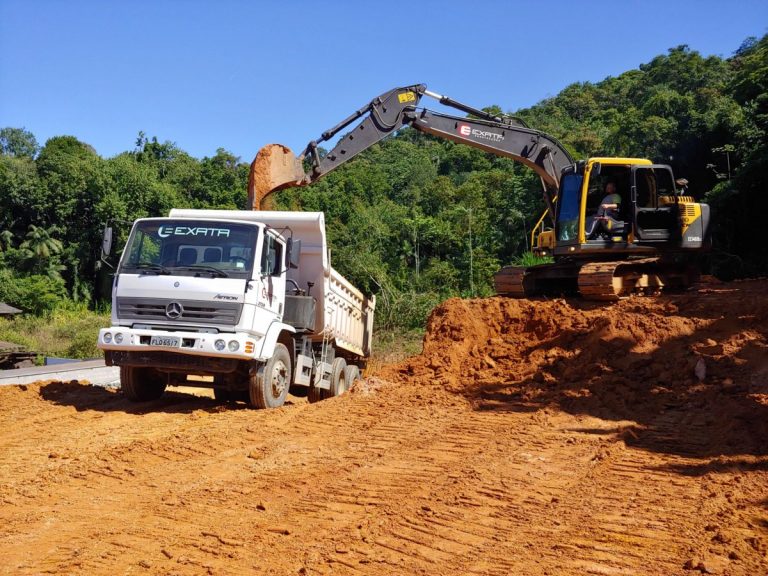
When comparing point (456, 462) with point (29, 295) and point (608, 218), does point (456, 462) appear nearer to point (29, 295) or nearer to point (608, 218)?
point (608, 218)

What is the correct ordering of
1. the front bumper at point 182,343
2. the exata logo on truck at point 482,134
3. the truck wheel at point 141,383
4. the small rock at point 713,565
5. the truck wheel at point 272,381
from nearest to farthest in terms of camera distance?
the small rock at point 713,565 → the front bumper at point 182,343 → the truck wheel at point 272,381 → the truck wheel at point 141,383 → the exata logo on truck at point 482,134

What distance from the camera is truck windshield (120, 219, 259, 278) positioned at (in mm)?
9836

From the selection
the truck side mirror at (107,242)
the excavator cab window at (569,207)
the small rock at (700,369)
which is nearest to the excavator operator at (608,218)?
the excavator cab window at (569,207)

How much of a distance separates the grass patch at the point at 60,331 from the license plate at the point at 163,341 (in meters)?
26.1

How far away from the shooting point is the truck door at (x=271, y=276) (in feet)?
32.7

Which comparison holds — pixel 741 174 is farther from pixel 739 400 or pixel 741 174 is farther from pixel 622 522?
pixel 622 522

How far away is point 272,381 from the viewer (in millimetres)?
10164

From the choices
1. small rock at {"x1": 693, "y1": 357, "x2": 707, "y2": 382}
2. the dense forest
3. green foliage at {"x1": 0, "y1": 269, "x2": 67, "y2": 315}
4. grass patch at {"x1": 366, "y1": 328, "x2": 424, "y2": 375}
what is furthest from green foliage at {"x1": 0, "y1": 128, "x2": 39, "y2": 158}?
small rock at {"x1": 693, "y1": 357, "x2": 707, "y2": 382}

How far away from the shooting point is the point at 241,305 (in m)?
9.54

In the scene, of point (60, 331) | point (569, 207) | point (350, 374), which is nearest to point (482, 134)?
point (569, 207)

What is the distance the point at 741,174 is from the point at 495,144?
33.9 feet

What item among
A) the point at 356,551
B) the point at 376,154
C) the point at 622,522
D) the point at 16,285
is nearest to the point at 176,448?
the point at 356,551

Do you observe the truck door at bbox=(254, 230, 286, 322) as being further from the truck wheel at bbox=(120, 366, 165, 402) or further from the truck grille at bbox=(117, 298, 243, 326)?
the truck wheel at bbox=(120, 366, 165, 402)

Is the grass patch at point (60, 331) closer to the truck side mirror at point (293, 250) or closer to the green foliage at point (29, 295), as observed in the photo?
the green foliage at point (29, 295)
